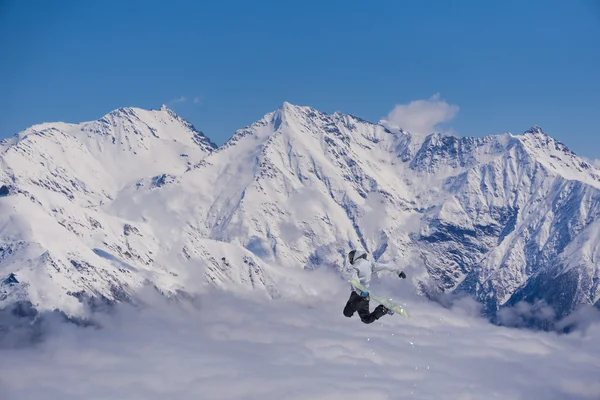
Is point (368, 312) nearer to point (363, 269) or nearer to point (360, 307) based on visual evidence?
point (360, 307)

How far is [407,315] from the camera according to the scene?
31.6 metres

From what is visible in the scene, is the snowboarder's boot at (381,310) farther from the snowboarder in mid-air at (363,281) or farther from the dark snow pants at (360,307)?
the dark snow pants at (360,307)

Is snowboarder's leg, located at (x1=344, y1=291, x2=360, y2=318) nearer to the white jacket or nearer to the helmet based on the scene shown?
the white jacket

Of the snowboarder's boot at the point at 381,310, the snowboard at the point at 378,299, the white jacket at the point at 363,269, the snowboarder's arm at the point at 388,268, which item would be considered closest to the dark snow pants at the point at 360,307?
the snowboarder's boot at the point at 381,310

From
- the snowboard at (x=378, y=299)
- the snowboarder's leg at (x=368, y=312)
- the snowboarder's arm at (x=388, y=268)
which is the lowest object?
the snowboarder's leg at (x=368, y=312)

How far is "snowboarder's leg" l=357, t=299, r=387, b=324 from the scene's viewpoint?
3262cm

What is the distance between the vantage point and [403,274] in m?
31.0

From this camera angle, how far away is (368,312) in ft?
109

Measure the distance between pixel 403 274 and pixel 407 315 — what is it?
1.97 m

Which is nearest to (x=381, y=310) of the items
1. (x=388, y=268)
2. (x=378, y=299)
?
(x=378, y=299)

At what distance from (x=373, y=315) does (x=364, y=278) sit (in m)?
1.73

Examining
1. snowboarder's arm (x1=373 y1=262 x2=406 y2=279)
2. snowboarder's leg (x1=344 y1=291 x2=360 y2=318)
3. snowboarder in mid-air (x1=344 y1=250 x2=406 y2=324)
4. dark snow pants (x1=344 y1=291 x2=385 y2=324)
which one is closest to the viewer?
snowboarder's arm (x1=373 y1=262 x2=406 y2=279)

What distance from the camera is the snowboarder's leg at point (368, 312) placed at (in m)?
32.6

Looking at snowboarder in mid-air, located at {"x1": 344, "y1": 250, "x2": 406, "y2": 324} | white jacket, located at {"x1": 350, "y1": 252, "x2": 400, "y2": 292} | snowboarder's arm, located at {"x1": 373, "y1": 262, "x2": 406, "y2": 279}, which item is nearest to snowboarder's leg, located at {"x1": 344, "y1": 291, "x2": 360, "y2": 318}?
snowboarder in mid-air, located at {"x1": 344, "y1": 250, "x2": 406, "y2": 324}
